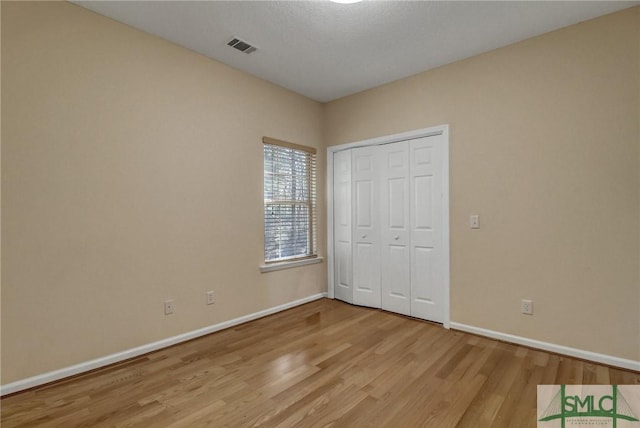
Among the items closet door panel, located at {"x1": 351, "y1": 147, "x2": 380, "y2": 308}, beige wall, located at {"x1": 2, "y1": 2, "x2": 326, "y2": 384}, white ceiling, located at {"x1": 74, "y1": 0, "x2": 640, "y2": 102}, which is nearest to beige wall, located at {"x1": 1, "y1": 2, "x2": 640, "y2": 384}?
beige wall, located at {"x1": 2, "y1": 2, "x2": 326, "y2": 384}

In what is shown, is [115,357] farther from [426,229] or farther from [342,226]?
[426,229]

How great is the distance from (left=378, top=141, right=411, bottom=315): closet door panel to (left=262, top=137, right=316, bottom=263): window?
0.97 metres

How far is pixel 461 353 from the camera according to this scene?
8.62 ft

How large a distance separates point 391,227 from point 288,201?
1.29 metres

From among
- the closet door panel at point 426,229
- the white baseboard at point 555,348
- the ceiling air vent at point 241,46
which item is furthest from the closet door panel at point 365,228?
the ceiling air vent at point 241,46

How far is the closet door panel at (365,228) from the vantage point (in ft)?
12.7

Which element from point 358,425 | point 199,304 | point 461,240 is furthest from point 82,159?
point 461,240

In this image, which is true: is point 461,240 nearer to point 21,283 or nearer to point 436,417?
point 436,417

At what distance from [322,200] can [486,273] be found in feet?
7.21

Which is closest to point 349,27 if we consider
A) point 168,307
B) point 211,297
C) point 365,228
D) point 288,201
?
point 288,201

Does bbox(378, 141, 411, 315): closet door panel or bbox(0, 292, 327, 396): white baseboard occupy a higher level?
bbox(378, 141, 411, 315): closet door panel

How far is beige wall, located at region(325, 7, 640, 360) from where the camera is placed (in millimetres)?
2373

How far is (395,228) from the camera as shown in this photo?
3.69 m

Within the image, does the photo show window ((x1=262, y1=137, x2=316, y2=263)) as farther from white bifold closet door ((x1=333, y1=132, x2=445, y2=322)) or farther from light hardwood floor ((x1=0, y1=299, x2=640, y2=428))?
light hardwood floor ((x1=0, y1=299, x2=640, y2=428))
